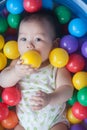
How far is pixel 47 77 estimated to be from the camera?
1.15 metres

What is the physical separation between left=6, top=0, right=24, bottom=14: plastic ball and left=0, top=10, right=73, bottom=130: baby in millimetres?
35

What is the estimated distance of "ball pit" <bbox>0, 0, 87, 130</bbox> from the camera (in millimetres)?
1124

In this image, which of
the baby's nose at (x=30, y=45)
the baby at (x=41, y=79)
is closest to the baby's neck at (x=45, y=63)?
the baby at (x=41, y=79)

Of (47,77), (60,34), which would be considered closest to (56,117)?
(47,77)

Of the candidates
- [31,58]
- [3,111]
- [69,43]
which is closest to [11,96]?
[3,111]

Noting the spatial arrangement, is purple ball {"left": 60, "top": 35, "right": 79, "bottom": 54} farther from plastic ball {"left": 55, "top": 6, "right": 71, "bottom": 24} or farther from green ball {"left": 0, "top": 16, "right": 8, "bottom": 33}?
green ball {"left": 0, "top": 16, "right": 8, "bottom": 33}

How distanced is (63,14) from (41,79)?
0.25m

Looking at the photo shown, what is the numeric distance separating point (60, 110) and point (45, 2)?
0.39 meters

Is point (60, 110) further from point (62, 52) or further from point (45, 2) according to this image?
point (45, 2)

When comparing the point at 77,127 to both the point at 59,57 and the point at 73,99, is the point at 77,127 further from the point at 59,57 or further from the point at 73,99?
the point at 59,57

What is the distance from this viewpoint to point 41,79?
1.15m

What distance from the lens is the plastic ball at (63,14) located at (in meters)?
1.17

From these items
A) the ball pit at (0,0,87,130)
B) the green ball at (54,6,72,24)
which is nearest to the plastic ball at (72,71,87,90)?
the ball pit at (0,0,87,130)

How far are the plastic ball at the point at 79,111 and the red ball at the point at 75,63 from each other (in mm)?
124
